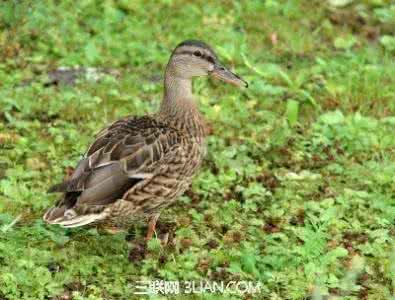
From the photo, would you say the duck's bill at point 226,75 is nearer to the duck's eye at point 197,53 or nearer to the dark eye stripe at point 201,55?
the dark eye stripe at point 201,55

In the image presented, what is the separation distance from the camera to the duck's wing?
589 cm

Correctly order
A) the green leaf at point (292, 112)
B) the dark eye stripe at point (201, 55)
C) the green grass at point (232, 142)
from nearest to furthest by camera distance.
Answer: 1. the green grass at point (232, 142)
2. the dark eye stripe at point (201, 55)
3. the green leaf at point (292, 112)

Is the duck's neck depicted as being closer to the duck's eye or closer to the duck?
the duck

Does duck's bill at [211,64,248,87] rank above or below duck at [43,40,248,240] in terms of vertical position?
above

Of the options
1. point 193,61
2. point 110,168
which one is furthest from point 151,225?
point 193,61

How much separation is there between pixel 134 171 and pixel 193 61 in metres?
1.29

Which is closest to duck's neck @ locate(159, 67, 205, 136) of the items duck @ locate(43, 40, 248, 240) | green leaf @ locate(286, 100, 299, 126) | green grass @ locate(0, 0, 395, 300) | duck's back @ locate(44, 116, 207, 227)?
duck @ locate(43, 40, 248, 240)

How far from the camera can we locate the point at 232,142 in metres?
7.90

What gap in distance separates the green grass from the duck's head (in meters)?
0.89

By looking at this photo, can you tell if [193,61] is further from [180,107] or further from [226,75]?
[180,107]

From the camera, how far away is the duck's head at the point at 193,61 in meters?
6.90

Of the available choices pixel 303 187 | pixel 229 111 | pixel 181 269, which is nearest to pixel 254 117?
pixel 229 111

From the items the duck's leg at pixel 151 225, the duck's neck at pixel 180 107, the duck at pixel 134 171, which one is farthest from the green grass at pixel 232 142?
the duck's neck at pixel 180 107

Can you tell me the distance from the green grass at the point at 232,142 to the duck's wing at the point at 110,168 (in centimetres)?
A: 35
